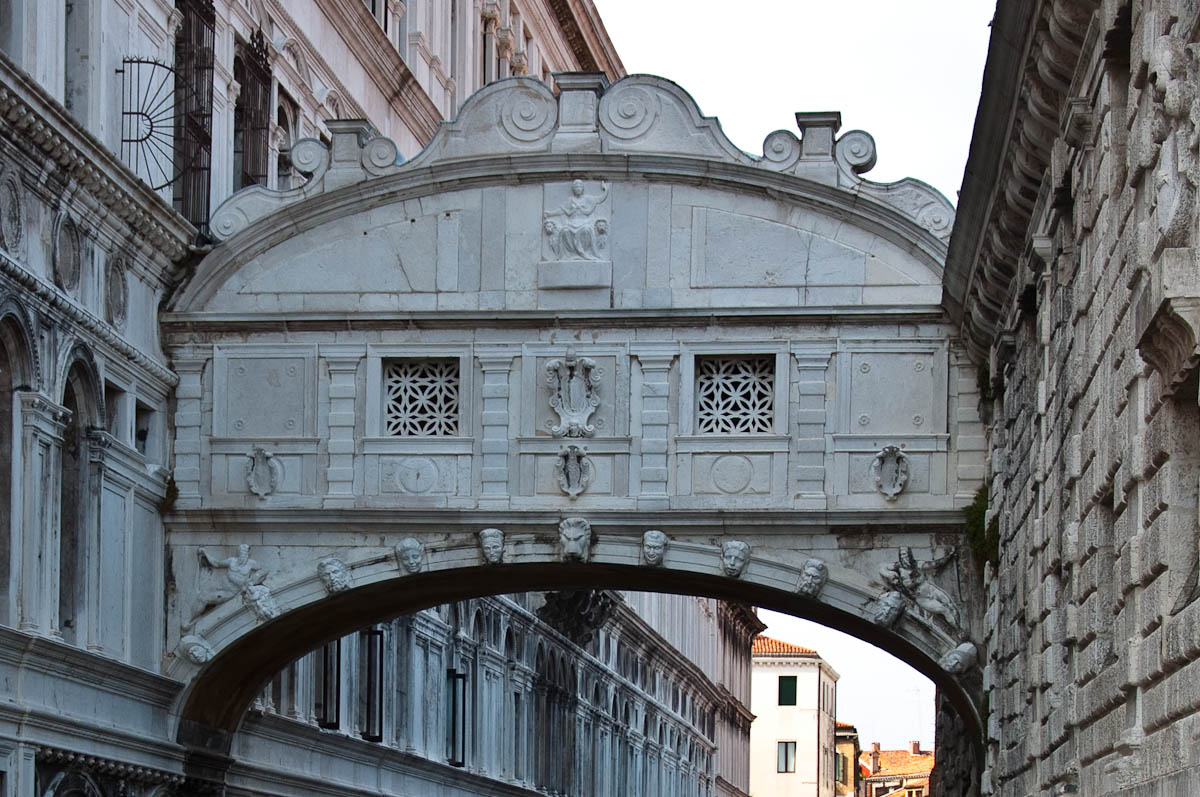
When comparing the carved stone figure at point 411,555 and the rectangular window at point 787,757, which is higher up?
the rectangular window at point 787,757

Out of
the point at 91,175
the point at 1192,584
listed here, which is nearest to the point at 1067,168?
the point at 1192,584

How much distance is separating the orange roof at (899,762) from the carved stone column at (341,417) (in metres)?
115

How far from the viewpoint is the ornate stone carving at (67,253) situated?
21.5 m

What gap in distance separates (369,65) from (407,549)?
14.0 m

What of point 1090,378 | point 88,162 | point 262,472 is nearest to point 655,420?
point 262,472

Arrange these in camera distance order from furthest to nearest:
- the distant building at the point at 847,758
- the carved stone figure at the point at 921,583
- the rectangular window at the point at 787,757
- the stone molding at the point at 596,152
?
the distant building at the point at 847,758
the rectangular window at the point at 787,757
the stone molding at the point at 596,152
the carved stone figure at the point at 921,583

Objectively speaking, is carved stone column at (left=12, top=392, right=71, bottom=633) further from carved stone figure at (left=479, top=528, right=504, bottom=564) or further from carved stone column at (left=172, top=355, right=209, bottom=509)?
carved stone figure at (left=479, top=528, right=504, bottom=564)

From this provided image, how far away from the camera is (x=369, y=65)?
36.1 m

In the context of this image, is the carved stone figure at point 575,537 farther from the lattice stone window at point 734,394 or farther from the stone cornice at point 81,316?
the stone cornice at point 81,316

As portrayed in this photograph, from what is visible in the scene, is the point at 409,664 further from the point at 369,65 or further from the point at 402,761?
the point at 369,65

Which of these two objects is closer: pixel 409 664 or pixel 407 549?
pixel 407 549

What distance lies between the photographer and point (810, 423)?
2339 centimetres

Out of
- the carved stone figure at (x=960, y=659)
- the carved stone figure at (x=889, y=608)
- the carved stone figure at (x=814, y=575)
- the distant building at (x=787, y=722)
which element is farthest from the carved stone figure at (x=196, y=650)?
the distant building at (x=787, y=722)

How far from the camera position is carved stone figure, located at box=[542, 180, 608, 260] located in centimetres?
2383
